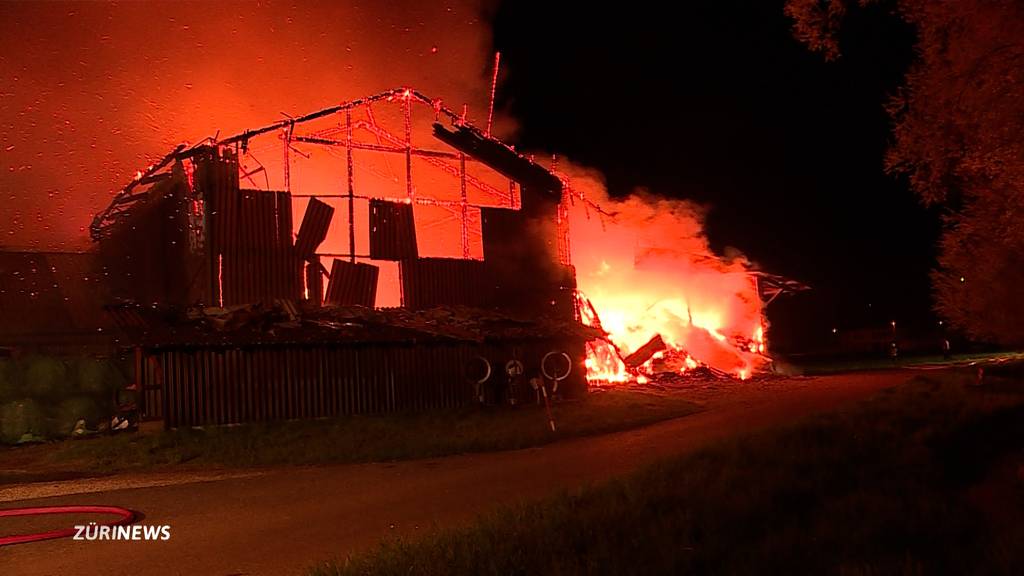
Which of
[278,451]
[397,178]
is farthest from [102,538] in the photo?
[397,178]

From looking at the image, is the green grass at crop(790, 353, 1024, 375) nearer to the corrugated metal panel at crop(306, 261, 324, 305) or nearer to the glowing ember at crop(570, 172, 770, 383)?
the glowing ember at crop(570, 172, 770, 383)

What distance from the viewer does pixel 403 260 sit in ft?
87.0

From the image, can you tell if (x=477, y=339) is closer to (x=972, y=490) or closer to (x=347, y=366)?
(x=347, y=366)

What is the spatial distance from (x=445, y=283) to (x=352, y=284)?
345 cm

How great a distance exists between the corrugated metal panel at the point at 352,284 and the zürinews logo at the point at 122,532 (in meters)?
16.7

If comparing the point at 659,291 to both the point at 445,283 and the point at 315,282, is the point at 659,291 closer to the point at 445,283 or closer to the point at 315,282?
the point at 445,283

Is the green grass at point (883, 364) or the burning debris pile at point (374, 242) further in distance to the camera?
the green grass at point (883, 364)

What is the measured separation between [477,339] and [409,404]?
113 inches

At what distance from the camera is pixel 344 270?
2558cm

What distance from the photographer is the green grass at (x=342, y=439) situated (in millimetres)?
15359

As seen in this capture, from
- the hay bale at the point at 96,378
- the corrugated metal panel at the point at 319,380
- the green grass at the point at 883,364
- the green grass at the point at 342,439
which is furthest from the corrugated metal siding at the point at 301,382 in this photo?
the green grass at the point at 883,364

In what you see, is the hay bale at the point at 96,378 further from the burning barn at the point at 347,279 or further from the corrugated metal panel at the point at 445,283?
the corrugated metal panel at the point at 445,283

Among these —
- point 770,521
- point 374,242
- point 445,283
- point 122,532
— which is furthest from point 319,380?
point 770,521

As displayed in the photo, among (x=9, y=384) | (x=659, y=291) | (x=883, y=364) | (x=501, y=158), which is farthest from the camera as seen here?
(x=883, y=364)
